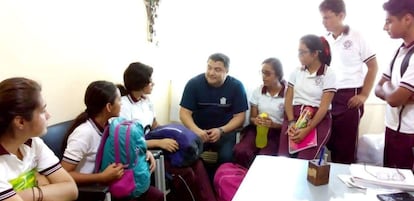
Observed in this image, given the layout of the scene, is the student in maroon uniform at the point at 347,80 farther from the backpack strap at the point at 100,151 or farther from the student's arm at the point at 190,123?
the backpack strap at the point at 100,151

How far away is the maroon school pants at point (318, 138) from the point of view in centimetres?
245

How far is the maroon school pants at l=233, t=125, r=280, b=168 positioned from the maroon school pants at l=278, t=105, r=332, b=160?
0.18m

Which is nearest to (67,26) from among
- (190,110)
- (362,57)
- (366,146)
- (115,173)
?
(115,173)

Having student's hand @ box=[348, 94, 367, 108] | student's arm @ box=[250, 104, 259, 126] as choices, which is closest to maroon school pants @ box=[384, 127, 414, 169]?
student's hand @ box=[348, 94, 367, 108]

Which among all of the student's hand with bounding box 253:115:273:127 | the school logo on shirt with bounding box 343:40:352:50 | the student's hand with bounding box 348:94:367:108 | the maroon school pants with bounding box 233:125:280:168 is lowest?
the maroon school pants with bounding box 233:125:280:168

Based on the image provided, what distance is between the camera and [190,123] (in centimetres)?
298

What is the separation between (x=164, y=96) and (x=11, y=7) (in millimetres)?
1836

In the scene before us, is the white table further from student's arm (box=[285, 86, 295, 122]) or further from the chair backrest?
the chair backrest

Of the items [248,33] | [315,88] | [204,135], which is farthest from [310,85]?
[248,33]

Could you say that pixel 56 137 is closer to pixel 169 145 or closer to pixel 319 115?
pixel 169 145

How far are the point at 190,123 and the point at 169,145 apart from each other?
20.9 inches

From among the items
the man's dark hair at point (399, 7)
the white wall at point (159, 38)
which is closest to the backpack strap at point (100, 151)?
the white wall at point (159, 38)

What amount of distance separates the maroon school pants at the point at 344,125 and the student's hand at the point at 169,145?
3.72ft

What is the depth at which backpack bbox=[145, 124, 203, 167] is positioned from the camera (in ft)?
8.17
